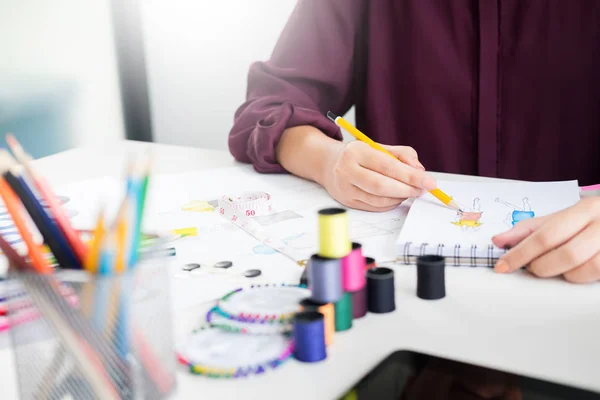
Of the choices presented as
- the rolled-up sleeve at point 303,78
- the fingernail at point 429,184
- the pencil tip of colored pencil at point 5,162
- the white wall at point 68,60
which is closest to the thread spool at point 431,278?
the fingernail at point 429,184

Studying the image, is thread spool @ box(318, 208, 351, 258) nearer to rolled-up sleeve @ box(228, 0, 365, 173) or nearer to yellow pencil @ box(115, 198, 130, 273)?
yellow pencil @ box(115, 198, 130, 273)

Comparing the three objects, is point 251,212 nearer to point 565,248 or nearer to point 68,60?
point 565,248

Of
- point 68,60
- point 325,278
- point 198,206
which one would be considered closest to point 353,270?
point 325,278

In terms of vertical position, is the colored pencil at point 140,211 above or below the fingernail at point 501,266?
above

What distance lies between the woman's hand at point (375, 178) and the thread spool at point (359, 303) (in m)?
0.27

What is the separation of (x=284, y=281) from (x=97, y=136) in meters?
2.11

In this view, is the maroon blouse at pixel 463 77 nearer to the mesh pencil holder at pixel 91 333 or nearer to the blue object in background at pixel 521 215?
the blue object in background at pixel 521 215

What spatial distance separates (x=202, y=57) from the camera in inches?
95.0

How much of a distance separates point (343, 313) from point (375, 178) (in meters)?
0.31

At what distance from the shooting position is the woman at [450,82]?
1163mm

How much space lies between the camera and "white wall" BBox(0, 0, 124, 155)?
2.20m

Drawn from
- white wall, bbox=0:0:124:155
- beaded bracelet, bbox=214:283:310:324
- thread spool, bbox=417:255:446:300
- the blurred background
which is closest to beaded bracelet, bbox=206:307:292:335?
beaded bracelet, bbox=214:283:310:324

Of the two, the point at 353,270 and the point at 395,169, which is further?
the point at 395,169

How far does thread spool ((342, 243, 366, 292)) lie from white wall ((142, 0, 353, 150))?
1.76 metres
